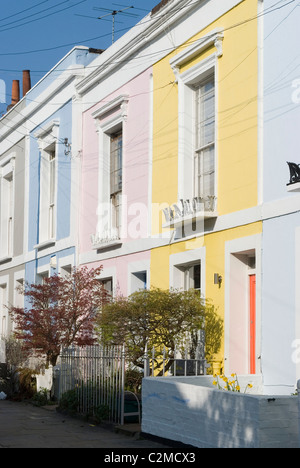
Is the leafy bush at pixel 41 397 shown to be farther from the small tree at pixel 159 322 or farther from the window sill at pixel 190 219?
the window sill at pixel 190 219

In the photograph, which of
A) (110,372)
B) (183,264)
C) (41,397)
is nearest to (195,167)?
(183,264)

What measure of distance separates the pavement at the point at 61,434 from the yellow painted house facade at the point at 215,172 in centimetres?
244

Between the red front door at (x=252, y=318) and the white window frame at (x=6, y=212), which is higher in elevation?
the white window frame at (x=6, y=212)

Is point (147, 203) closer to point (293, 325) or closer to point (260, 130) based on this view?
point (260, 130)

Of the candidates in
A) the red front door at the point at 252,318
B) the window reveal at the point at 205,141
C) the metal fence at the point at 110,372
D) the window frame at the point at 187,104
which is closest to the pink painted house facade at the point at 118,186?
the window frame at the point at 187,104

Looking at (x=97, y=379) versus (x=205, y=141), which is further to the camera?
(x=205, y=141)

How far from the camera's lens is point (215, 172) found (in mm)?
14453

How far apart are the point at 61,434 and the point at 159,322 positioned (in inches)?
106

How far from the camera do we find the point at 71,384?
1555 cm

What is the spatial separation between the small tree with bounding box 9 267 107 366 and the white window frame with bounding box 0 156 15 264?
8699 mm

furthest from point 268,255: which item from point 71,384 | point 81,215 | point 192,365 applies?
point 81,215

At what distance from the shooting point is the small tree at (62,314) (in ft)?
59.4

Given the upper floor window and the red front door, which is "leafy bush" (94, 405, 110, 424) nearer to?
the red front door

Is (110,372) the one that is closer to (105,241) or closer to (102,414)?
(102,414)
